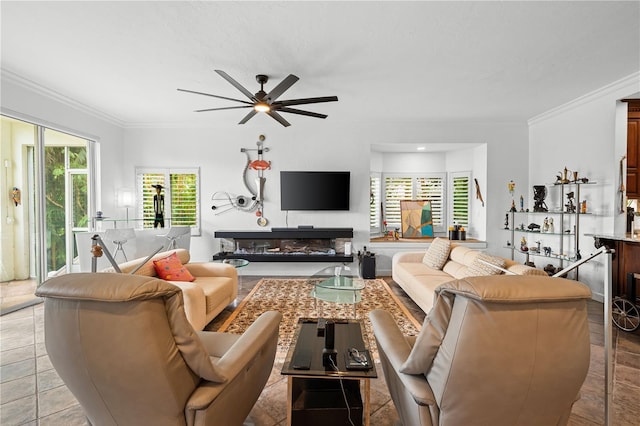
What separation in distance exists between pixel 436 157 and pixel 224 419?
612 centimetres

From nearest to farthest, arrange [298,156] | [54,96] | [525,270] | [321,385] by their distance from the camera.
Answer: [321,385] < [525,270] < [54,96] < [298,156]

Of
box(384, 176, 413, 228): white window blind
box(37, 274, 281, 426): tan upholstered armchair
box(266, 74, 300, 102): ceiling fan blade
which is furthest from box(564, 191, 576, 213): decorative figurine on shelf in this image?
box(37, 274, 281, 426): tan upholstered armchair

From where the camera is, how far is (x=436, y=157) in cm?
637

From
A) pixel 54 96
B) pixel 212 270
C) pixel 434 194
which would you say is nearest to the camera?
pixel 212 270

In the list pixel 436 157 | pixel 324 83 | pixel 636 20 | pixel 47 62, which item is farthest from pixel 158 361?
pixel 436 157

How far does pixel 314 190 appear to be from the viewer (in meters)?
5.48

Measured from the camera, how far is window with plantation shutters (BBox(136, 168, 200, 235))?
566cm

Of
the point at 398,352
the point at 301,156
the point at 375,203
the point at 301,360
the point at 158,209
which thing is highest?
the point at 301,156

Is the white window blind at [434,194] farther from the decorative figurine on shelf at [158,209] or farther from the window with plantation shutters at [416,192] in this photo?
the decorative figurine on shelf at [158,209]


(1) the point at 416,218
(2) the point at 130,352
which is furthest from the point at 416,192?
(2) the point at 130,352

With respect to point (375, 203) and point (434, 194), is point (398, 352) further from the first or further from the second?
point (434, 194)

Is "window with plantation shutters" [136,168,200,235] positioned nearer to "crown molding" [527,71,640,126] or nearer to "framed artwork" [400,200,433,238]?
"framed artwork" [400,200,433,238]

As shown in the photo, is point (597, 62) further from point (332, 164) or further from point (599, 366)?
point (332, 164)

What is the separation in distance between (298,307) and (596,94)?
4.85 metres
